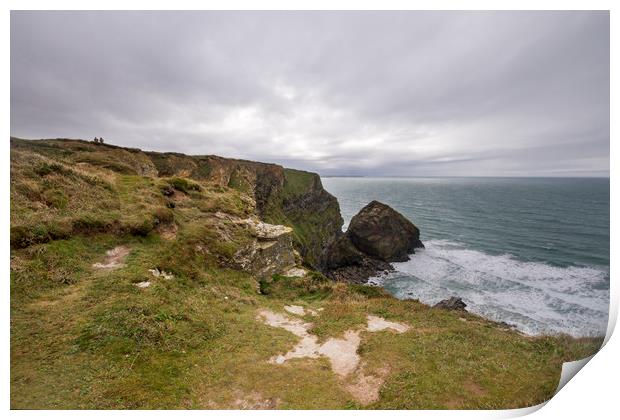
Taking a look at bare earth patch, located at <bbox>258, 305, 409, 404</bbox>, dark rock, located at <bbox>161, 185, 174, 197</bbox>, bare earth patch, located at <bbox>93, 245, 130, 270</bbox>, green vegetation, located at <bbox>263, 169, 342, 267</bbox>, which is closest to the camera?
bare earth patch, located at <bbox>258, 305, 409, 404</bbox>

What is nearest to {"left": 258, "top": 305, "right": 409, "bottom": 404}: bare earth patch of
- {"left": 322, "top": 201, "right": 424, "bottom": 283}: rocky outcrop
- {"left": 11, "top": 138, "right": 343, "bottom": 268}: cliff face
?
{"left": 11, "top": 138, "right": 343, "bottom": 268}: cliff face

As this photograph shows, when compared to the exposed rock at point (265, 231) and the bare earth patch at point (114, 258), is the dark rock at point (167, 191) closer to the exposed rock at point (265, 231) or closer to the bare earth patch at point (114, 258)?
the exposed rock at point (265, 231)

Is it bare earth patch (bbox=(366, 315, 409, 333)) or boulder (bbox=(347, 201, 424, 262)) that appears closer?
bare earth patch (bbox=(366, 315, 409, 333))

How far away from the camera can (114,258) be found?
1345cm

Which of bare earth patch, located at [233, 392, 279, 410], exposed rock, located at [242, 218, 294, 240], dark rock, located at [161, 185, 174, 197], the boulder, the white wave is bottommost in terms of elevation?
the white wave

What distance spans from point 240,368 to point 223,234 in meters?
12.2

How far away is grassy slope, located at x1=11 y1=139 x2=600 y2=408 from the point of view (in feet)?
24.5

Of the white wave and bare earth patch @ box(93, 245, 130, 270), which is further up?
bare earth patch @ box(93, 245, 130, 270)

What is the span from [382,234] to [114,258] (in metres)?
51.6

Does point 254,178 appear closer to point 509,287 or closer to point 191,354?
point 509,287

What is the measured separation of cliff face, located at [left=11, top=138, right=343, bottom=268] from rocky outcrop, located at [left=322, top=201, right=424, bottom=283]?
187 inches

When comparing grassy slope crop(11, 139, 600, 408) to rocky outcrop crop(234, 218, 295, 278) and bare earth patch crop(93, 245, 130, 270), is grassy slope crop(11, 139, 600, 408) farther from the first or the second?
rocky outcrop crop(234, 218, 295, 278)
